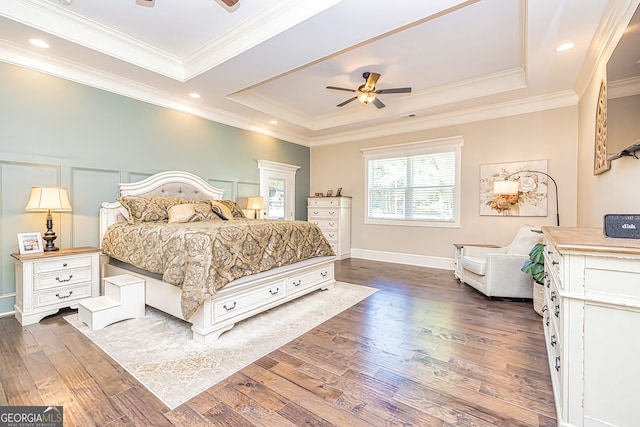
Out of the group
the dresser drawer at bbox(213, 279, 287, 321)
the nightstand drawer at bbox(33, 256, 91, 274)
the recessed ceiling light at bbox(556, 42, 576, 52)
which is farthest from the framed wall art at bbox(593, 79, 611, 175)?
the nightstand drawer at bbox(33, 256, 91, 274)

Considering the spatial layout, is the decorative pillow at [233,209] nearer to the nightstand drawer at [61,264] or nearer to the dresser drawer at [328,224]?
the nightstand drawer at [61,264]

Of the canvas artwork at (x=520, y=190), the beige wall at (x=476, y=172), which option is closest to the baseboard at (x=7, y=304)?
the beige wall at (x=476, y=172)

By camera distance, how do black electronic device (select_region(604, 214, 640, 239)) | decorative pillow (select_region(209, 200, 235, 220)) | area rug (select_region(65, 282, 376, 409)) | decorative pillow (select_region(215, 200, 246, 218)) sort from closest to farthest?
1. black electronic device (select_region(604, 214, 640, 239))
2. area rug (select_region(65, 282, 376, 409))
3. decorative pillow (select_region(209, 200, 235, 220))
4. decorative pillow (select_region(215, 200, 246, 218))

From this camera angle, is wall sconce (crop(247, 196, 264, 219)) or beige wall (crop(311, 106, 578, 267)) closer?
beige wall (crop(311, 106, 578, 267))

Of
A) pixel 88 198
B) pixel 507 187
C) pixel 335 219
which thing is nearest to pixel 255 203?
pixel 335 219

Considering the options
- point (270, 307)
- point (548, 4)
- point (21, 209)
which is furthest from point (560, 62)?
point (21, 209)

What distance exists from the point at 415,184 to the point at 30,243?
553 cm

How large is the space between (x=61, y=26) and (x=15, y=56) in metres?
0.71

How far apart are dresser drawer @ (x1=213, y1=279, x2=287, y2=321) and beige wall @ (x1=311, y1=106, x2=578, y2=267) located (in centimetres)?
321

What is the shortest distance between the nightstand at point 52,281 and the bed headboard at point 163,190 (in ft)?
2.03

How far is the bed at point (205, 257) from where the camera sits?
7.68 ft

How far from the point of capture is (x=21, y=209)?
298 centimetres

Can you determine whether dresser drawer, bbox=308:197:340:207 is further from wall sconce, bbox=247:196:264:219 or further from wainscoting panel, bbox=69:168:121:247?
wainscoting panel, bbox=69:168:121:247

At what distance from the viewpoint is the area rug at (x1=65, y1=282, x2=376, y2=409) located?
1843 mm
